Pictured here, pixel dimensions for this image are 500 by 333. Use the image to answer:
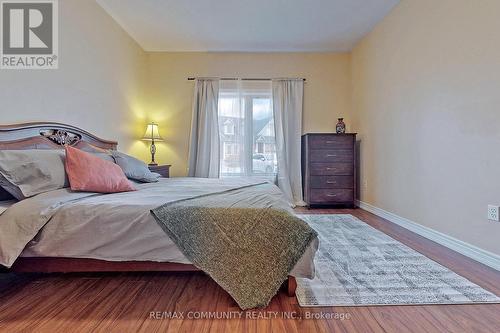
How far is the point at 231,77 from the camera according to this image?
4.56 m

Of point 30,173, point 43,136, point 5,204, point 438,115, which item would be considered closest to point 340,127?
point 438,115

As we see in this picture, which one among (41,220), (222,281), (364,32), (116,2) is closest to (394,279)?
(222,281)

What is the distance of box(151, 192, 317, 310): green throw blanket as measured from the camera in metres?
1.45

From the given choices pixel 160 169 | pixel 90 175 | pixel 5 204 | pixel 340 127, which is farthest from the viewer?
pixel 340 127

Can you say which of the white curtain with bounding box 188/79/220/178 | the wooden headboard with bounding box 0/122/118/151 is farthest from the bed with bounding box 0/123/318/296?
the white curtain with bounding box 188/79/220/178

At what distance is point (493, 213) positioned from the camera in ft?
6.60

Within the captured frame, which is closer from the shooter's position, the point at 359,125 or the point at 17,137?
the point at 17,137

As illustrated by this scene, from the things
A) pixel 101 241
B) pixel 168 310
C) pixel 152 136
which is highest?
pixel 152 136

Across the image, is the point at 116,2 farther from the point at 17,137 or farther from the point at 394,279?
the point at 394,279

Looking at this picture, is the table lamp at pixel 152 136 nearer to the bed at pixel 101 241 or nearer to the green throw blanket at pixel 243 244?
the bed at pixel 101 241

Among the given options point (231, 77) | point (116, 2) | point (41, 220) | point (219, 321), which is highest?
point (116, 2)

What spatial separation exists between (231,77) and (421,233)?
3.56m

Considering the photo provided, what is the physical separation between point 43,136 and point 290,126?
11.2ft

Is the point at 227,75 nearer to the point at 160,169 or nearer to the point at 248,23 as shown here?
the point at 248,23
